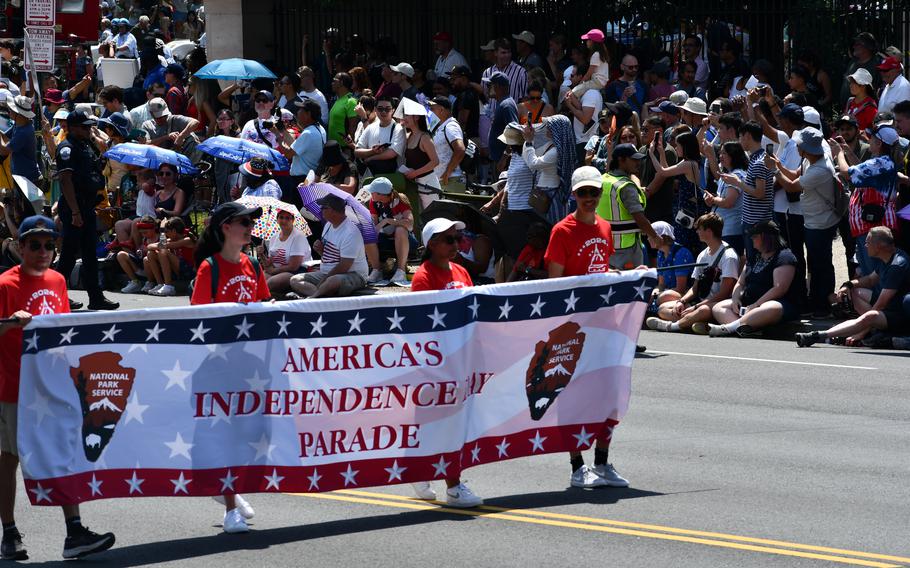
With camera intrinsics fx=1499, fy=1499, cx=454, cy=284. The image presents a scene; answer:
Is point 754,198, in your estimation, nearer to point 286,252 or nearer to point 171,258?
point 286,252

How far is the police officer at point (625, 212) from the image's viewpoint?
14.9 meters

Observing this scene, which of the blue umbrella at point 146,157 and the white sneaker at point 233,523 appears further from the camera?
the blue umbrella at point 146,157

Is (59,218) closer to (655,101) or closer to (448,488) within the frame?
(655,101)

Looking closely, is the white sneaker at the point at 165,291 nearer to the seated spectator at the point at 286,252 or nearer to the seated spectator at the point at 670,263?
the seated spectator at the point at 286,252

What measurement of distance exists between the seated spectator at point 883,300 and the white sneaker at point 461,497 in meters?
6.90

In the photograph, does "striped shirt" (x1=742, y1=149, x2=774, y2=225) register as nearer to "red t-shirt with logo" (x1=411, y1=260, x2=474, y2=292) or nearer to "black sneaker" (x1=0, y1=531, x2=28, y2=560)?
"red t-shirt with logo" (x1=411, y1=260, x2=474, y2=292)

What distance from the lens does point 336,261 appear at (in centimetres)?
1756

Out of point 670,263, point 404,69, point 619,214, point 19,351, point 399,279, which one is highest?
point 404,69

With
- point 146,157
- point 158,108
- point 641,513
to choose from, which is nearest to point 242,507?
point 641,513

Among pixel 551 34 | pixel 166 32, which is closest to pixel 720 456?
pixel 551 34

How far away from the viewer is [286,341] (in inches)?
336

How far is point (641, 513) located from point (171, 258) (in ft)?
38.4

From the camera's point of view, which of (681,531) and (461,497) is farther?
(461,497)

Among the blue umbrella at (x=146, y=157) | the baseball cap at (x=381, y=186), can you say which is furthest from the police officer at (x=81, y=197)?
the baseball cap at (x=381, y=186)
